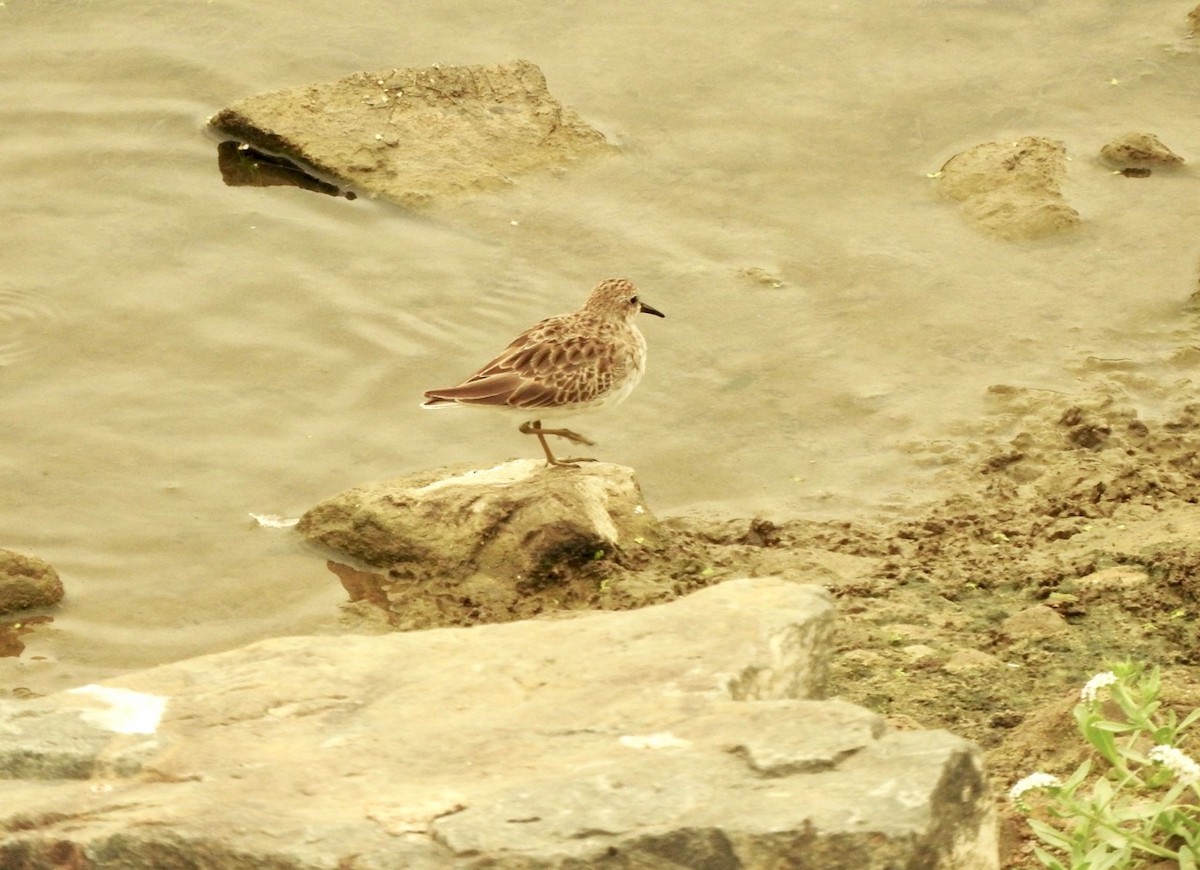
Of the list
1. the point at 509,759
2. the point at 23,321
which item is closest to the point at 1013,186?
the point at 23,321

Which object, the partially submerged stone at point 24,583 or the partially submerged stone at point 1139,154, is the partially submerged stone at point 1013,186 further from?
the partially submerged stone at point 24,583

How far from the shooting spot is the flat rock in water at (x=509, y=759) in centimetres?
382

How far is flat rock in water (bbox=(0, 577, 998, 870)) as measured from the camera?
3.82 meters

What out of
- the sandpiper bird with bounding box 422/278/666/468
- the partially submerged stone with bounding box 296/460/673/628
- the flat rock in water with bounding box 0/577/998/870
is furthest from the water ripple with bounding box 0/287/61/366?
the flat rock in water with bounding box 0/577/998/870

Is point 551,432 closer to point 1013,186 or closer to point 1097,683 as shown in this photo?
point 1097,683

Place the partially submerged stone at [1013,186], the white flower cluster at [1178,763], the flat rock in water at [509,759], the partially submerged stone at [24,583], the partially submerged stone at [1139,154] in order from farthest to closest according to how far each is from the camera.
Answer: the partially submerged stone at [1139,154] → the partially submerged stone at [1013,186] → the partially submerged stone at [24,583] → the white flower cluster at [1178,763] → the flat rock in water at [509,759]

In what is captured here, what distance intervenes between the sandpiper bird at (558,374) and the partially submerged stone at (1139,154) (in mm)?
4489

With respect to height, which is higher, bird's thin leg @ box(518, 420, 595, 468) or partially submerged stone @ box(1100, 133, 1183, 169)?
partially submerged stone @ box(1100, 133, 1183, 169)

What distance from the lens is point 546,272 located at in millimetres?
10328

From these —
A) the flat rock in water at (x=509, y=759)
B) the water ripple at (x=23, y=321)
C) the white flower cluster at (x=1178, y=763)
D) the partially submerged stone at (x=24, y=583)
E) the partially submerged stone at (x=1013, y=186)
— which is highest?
the flat rock in water at (x=509, y=759)

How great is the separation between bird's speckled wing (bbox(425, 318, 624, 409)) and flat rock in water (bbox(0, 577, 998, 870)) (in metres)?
2.80

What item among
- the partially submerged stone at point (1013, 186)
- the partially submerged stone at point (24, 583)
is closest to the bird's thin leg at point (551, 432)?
the partially submerged stone at point (24, 583)

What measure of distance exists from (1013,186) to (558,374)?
4385mm

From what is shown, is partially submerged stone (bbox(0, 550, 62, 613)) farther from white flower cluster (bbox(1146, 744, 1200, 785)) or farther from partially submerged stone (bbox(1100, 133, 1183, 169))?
partially submerged stone (bbox(1100, 133, 1183, 169))
